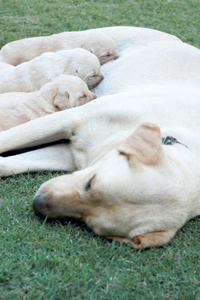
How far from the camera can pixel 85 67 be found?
16.6 ft

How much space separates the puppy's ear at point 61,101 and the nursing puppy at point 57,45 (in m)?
1.18

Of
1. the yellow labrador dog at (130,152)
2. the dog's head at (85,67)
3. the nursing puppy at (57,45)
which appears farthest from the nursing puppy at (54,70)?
the nursing puppy at (57,45)

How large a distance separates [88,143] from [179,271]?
125 centimetres

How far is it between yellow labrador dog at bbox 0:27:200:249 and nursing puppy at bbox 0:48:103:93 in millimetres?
183

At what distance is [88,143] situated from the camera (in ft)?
11.8

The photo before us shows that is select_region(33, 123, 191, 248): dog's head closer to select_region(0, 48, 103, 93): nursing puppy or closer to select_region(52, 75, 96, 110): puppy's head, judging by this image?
select_region(52, 75, 96, 110): puppy's head

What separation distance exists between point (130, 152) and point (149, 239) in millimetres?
539

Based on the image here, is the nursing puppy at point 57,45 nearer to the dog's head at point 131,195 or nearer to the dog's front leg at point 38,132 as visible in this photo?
the dog's front leg at point 38,132

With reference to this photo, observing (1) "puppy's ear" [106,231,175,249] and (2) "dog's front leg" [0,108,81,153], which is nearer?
(1) "puppy's ear" [106,231,175,249]

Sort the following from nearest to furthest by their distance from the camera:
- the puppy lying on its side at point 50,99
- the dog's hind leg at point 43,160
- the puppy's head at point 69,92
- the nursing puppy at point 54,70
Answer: the dog's hind leg at point 43,160
the puppy lying on its side at point 50,99
the puppy's head at point 69,92
the nursing puppy at point 54,70

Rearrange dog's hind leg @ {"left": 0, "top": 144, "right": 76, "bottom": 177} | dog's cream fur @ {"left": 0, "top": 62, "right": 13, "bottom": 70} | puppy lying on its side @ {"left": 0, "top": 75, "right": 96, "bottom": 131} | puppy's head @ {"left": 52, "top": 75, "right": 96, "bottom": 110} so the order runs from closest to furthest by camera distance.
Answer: dog's hind leg @ {"left": 0, "top": 144, "right": 76, "bottom": 177}, puppy lying on its side @ {"left": 0, "top": 75, "right": 96, "bottom": 131}, puppy's head @ {"left": 52, "top": 75, "right": 96, "bottom": 110}, dog's cream fur @ {"left": 0, "top": 62, "right": 13, "bottom": 70}

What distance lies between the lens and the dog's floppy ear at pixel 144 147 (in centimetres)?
278

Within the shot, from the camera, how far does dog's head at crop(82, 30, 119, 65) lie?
5.44 m

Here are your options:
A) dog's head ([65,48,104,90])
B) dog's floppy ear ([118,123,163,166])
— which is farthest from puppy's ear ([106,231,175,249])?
dog's head ([65,48,104,90])
